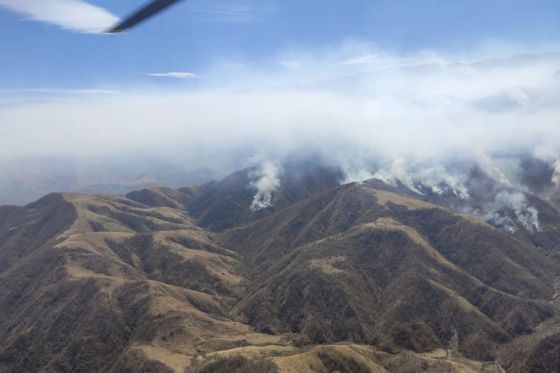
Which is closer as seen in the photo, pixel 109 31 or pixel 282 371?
pixel 109 31

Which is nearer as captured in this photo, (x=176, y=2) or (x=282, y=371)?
(x=176, y=2)

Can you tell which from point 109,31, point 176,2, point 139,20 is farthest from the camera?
point 109,31

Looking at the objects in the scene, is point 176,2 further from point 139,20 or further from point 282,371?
point 282,371

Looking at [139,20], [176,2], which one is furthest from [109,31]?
[176,2]

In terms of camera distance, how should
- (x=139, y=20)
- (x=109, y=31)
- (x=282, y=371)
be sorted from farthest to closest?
(x=282, y=371)
(x=109, y=31)
(x=139, y=20)

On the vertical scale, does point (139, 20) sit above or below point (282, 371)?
above

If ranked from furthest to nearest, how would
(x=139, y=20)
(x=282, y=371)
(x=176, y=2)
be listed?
1. (x=282, y=371)
2. (x=139, y=20)
3. (x=176, y=2)

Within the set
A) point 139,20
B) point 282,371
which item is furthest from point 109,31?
point 282,371

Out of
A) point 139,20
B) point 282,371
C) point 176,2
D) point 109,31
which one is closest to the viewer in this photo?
point 176,2
